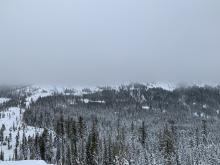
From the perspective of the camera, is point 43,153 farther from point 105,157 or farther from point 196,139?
point 196,139

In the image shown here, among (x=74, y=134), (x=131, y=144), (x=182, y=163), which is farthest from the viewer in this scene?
(x=131, y=144)

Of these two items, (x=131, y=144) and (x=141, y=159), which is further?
(x=131, y=144)

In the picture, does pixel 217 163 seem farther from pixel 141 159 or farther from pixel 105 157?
pixel 105 157

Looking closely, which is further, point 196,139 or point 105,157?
point 196,139

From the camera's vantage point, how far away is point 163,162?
4333 inches

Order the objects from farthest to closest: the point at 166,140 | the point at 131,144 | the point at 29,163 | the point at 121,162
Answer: the point at 131,144
the point at 166,140
the point at 121,162
the point at 29,163

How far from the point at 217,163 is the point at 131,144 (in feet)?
184

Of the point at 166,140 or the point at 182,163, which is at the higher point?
the point at 166,140

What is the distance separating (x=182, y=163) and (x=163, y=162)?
1516 centimetres

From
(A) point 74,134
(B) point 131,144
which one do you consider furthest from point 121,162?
(B) point 131,144

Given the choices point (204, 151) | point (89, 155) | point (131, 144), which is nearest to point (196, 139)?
point (131, 144)

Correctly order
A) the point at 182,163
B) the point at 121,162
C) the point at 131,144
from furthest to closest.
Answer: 1. the point at 131,144
2. the point at 182,163
3. the point at 121,162

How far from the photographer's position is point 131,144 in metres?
162

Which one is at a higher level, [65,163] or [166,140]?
[166,140]
